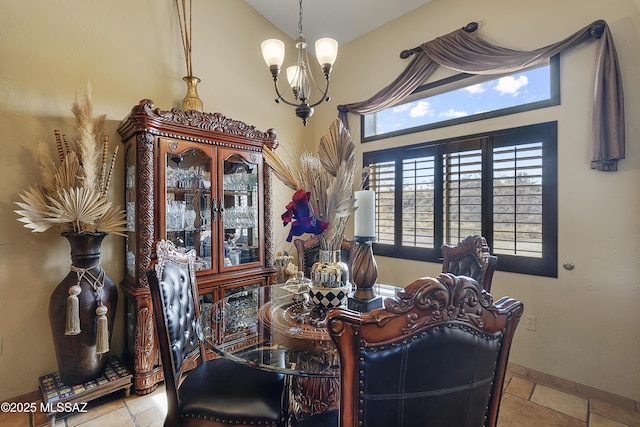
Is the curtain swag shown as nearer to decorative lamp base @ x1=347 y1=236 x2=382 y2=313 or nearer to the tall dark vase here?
decorative lamp base @ x1=347 y1=236 x2=382 y2=313

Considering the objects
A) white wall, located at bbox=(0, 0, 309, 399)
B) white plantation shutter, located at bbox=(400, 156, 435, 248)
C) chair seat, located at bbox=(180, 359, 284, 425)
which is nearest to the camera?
chair seat, located at bbox=(180, 359, 284, 425)

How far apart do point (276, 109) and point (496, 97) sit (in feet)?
7.62

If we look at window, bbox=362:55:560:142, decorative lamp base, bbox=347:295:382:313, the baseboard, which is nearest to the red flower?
decorative lamp base, bbox=347:295:382:313

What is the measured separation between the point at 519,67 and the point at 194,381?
2986 mm

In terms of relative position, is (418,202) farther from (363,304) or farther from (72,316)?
(72,316)

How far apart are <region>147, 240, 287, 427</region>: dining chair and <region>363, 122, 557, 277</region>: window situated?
4.31 feet

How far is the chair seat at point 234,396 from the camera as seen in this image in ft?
4.11

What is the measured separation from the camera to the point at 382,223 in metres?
3.35

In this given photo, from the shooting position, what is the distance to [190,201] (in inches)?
102

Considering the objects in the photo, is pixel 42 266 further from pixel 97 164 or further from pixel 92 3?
pixel 92 3

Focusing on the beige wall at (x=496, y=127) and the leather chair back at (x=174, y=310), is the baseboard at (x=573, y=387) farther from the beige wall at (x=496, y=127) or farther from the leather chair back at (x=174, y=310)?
the leather chair back at (x=174, y=310)

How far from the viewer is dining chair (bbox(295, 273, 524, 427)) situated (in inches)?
27.7

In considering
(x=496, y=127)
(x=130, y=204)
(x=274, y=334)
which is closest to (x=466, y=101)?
(x=496, y=127)

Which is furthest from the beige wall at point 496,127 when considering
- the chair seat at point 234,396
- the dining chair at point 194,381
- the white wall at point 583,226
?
the chair seat at point 234,396
